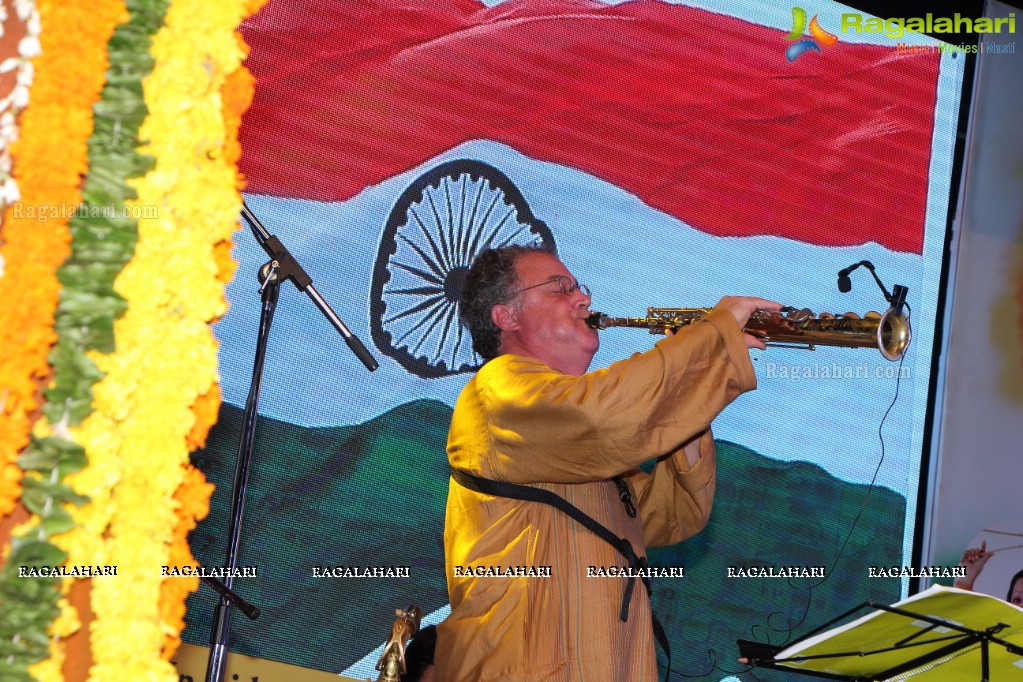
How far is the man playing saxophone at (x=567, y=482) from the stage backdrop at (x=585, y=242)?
1.00 meters

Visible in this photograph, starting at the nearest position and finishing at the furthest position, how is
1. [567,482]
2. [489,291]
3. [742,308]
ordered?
1. [567,482]
2. [742,308]
3. [489,291]

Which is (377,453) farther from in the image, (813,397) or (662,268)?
(813,397)

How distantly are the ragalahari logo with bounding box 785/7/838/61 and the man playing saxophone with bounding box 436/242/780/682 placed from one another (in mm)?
2397

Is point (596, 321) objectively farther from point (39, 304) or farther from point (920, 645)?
point (39, 304)

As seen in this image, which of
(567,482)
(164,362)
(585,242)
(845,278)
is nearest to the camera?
(164,362)

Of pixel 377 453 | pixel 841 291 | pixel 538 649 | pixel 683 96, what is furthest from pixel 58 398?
pixel 841 291

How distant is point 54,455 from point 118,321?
9.7 inches

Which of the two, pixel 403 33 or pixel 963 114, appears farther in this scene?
pixel 963 114

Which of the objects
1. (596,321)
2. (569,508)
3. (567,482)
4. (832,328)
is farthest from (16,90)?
(832,328)

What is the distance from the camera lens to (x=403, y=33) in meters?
4.08

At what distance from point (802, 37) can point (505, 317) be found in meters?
2.54

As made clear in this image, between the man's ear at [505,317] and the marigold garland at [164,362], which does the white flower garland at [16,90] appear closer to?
the marigold garland at [164,362]

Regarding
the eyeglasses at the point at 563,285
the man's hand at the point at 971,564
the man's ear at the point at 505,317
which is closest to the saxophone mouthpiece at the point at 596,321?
the eyeglasses at the point at 563,285

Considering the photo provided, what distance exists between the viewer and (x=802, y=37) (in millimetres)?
4918
